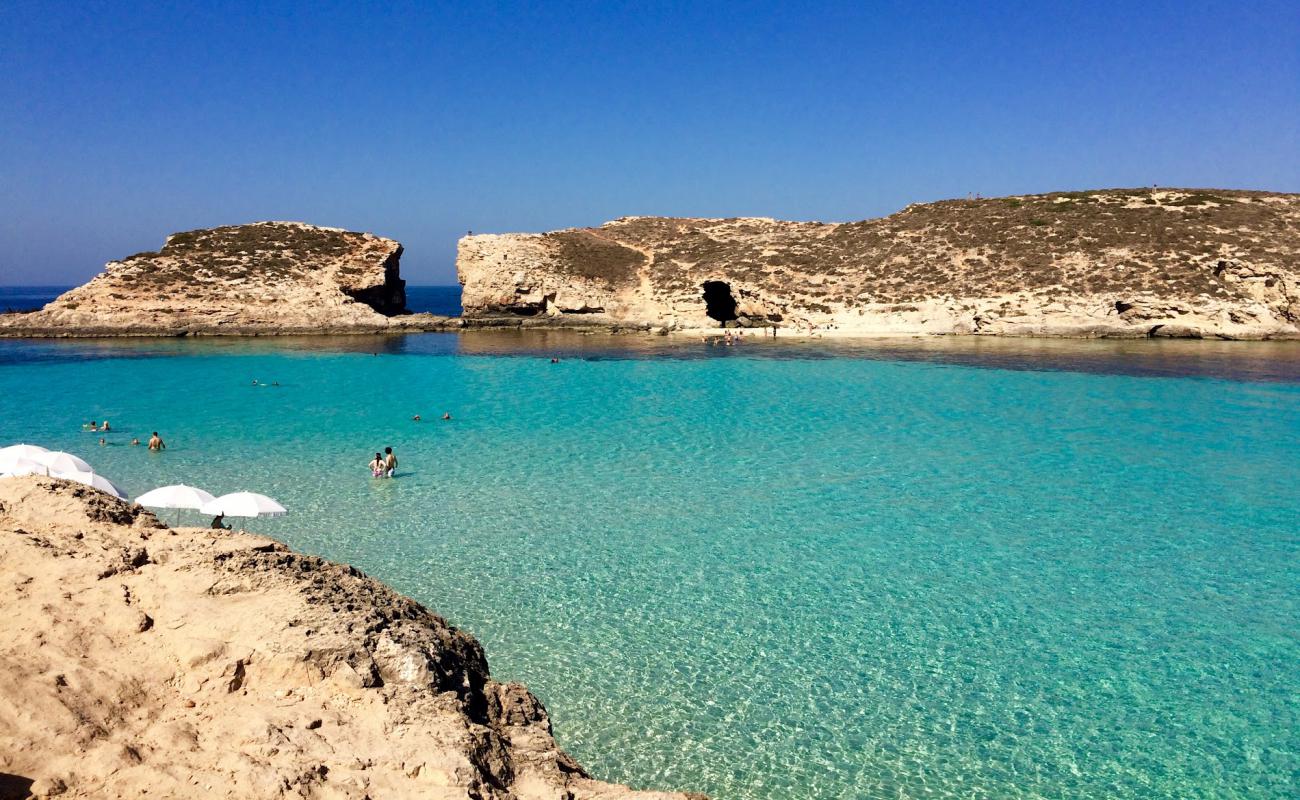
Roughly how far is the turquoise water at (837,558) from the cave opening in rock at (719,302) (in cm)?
3469

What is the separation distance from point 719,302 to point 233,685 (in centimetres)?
6477

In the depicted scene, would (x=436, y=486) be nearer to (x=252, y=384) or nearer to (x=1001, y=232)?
(x=252, y=384)

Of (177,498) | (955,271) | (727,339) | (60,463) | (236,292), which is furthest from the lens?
(236,292)

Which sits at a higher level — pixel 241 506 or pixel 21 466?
pixel 21 466

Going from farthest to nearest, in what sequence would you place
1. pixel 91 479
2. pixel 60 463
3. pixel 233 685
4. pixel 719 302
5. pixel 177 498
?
pixel 719 302 → pixel 60 463 → pixel 177 498 → pixel 91 479 → pixel 233 685

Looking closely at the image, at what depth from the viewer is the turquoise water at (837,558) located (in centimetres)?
862

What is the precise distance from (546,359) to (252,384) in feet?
54.0

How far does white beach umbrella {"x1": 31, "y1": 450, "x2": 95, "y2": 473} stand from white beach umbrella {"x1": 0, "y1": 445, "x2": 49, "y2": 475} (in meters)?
0.09

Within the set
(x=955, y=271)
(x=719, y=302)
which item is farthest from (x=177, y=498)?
(x=955, y=271)

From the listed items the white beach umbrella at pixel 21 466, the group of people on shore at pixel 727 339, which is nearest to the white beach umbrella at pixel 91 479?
the white beach umbrella at pixel 21 466

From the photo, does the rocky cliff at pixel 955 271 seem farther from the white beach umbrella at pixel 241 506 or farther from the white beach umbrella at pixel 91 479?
the white beach umbrella at pixel 91 479

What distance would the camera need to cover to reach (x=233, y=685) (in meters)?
4.93

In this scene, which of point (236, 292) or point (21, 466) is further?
point (236, 292)

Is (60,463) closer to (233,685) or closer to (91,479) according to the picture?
(91,479)
